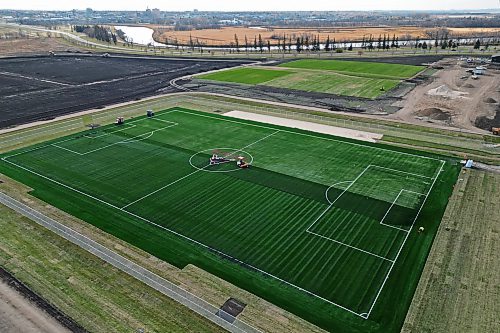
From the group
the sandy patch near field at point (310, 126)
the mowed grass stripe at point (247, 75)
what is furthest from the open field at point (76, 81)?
the sandy patch near field at point (310, 126)

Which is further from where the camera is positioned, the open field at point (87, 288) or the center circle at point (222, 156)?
the center circle at point (222, 156)

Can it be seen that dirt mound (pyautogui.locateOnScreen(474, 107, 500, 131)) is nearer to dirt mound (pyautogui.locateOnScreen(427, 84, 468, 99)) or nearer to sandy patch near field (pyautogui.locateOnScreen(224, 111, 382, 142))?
dirt mound (pyautogui.locateOnScreen(427, 84, 468, 99))

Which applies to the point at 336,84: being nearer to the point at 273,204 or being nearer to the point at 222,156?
the point at 222,156

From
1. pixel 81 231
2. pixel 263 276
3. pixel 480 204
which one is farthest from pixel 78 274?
pixel 480 204

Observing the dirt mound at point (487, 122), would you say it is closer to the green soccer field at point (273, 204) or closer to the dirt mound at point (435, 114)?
the dirt mound at point (435, 114)

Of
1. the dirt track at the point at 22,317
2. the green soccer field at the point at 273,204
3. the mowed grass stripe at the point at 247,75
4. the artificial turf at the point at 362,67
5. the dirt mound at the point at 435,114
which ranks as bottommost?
the dirt track at the point at 22,317

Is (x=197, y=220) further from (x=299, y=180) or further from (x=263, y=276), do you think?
(x=299, y=180)
